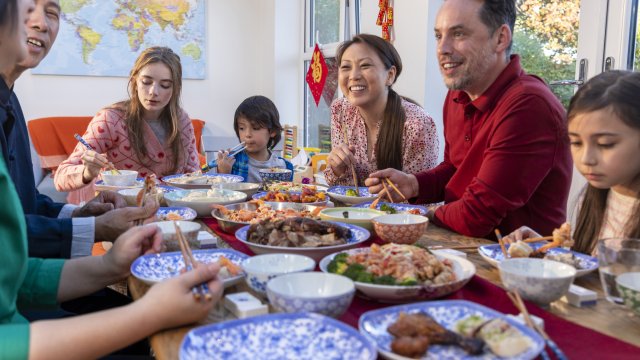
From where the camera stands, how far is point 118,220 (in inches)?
60.3

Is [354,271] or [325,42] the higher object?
[325,42]

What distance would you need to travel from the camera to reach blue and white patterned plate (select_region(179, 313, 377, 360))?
0.76m

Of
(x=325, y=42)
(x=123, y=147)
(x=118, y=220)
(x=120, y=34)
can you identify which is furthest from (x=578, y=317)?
(x=120, y=34)

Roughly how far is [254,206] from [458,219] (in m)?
0.68

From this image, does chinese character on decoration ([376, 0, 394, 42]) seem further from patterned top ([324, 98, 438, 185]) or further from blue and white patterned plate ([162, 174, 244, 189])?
blue and white patterned plate ([162, 174, 244, 189])

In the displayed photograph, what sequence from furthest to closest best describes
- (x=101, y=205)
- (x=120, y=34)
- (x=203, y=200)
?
(x=120, y=34) < (x=203, y=200) < (x=101, y=205)

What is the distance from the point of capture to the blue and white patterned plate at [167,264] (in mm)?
1074

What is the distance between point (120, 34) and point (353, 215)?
448 cm

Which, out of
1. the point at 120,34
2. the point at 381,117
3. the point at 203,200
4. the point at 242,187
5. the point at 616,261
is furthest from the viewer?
the point at 120,34

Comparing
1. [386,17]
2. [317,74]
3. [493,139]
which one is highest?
[386,17]

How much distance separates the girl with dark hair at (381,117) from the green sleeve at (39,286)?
1.47 m

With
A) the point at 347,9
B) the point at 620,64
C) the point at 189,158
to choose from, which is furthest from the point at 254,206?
the point at 347,9

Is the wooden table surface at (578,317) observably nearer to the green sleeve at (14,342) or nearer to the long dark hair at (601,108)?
the green sleeve at (14,342)

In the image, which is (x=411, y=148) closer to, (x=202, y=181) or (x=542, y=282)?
(x=202, y=181)
